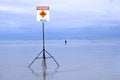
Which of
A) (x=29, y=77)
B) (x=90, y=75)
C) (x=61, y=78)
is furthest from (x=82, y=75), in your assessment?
(x=29, y=77)

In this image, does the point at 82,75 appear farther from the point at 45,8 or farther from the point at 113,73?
the point at 45,8

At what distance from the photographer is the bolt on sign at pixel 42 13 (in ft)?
59.3

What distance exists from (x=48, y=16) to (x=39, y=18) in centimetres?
49

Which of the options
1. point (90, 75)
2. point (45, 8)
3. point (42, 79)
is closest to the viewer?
point (42, 79)

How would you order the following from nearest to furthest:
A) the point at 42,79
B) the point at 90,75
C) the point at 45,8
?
the point at 42,79
the point at 90,75
the point at 45,8

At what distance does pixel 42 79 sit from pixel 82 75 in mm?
2232

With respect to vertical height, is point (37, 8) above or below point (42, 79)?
above

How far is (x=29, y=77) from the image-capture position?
50.0 ft

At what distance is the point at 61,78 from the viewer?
14703 mm

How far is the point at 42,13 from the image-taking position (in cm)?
1812

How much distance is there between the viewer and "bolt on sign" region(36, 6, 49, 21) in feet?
59.3

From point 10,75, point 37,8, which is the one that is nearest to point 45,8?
point 37,8

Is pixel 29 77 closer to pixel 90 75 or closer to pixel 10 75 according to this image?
pixel 10 75

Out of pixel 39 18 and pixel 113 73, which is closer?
pixel 113 73
